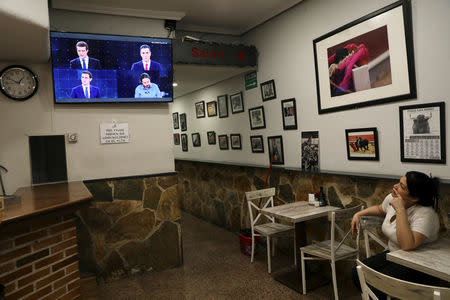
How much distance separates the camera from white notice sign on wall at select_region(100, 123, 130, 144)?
11.8 feet

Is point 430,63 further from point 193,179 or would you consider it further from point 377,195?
point 193,179

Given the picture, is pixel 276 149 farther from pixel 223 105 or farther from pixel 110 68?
pixel 110 68

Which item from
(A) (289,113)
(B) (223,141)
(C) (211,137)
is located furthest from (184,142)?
(A) (289,113)

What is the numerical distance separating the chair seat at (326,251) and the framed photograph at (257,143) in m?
1.78

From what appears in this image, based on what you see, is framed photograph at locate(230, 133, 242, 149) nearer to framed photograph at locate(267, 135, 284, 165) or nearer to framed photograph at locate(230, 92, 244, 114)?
framed photograph at locate(230, 92, 244, 114)

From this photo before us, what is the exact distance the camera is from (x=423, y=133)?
2.54 m

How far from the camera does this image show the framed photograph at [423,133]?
243cm

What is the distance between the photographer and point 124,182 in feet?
12.0

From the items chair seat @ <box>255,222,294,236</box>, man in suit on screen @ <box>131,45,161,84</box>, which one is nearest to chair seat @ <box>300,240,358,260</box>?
chair seat @ <box>255,222,294,236</box>

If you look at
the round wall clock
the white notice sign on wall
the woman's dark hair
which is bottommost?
the woman's dark hair

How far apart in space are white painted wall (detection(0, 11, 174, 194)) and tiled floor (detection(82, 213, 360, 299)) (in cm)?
122

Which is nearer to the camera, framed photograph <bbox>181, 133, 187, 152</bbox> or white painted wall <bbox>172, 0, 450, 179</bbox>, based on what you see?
white painted wall <bbox>172, 0, 450, 179</bbox>

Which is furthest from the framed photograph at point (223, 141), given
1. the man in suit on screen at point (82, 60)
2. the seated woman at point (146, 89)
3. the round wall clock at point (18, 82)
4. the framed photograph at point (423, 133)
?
the framed photograph at point (423, 133)

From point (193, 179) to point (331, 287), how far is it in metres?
3.79
